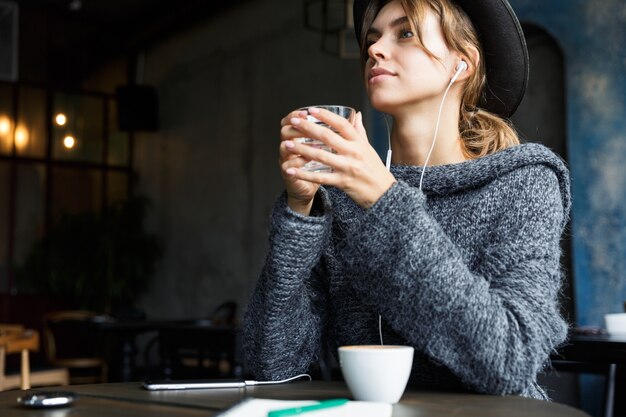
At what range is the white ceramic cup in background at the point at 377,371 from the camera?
0.93m

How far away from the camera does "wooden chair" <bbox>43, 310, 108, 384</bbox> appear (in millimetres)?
7242

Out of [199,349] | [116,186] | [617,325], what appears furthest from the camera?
[116,186]

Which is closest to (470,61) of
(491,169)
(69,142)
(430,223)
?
(491,169)

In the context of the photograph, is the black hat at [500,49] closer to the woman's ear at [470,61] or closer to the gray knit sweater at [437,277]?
the woman's ear at [470,61]

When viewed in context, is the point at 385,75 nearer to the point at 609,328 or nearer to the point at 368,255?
the point at 368,255

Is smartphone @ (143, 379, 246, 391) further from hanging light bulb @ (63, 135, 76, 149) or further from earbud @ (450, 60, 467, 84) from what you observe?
hanging light bulb @ (63, 135, 76, 149)

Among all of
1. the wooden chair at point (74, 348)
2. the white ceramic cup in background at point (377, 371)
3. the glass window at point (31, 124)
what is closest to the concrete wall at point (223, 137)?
the wooden chair at point (74, 348)

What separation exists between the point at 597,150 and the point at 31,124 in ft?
24.5

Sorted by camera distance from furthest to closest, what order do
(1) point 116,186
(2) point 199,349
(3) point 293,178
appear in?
(1) point 116,186
(2) point 199,349
(3) point 293,178

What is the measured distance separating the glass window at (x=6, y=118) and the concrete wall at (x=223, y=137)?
1731 millimetres

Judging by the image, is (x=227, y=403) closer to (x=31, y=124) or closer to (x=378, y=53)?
(x=378, y=53)

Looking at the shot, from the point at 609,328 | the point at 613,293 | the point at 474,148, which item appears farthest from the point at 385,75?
the point at 613,293

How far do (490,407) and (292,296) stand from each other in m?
0.44

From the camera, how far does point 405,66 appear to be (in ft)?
4.37
